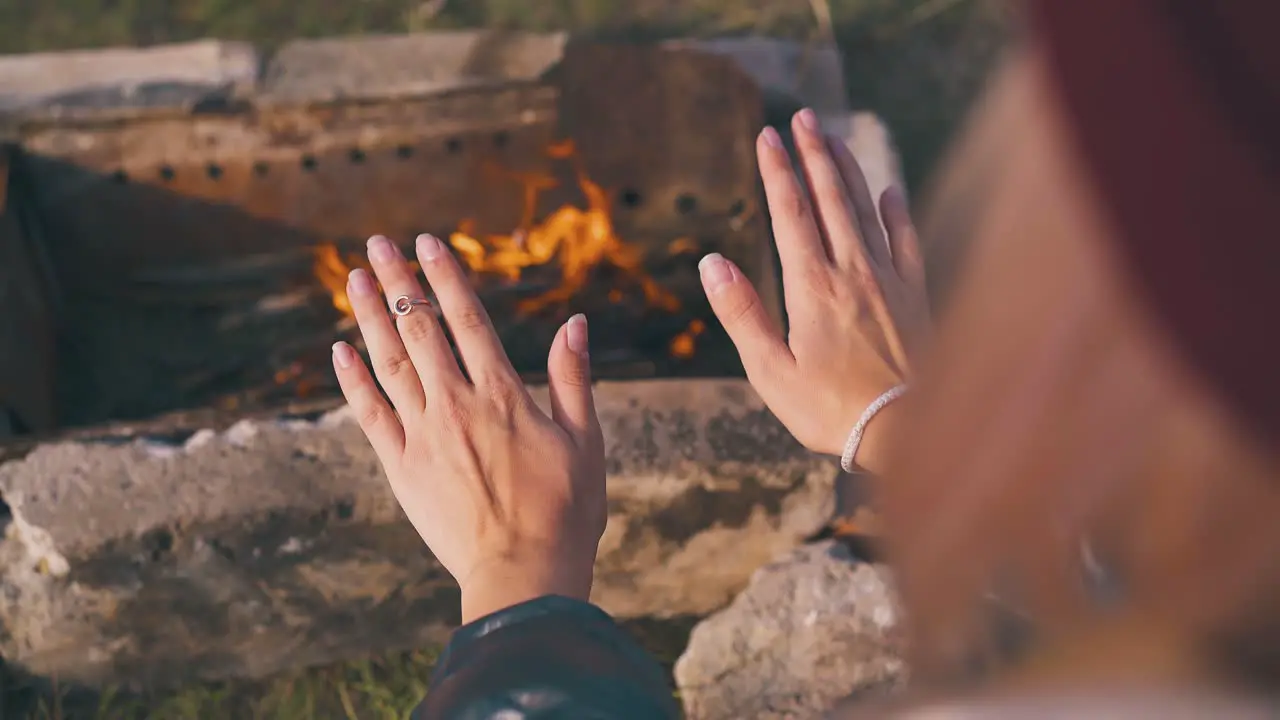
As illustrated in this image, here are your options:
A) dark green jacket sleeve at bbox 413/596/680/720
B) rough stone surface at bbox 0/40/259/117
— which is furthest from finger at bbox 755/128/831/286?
rough stone surface at bbox 0/40/259/117

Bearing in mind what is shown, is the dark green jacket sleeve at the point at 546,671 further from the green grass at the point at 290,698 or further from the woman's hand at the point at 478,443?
the green grass at the point at 290,698

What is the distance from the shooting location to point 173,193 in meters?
2.60

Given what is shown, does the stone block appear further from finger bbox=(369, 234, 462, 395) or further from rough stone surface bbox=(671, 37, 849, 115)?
finger bbox=(369, 234, 462, 395)

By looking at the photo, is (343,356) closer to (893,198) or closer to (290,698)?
(893,198)

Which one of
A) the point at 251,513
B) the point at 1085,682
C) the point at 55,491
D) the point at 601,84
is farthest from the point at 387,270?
the point at 1085,682

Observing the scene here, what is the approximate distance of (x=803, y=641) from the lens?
2.18 metres

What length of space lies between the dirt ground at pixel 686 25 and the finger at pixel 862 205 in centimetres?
182

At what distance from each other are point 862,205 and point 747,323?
0.35 metres

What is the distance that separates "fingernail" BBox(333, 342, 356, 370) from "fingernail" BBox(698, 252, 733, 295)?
60 centimetres

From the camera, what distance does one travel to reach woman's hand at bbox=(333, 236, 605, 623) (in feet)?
4.40

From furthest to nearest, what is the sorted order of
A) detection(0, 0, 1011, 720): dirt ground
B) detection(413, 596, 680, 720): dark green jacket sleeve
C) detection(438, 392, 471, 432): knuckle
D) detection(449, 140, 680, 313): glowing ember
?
1. detection(0, 0, 1011, 720): dirt ground
2. detection(449, 140, 680, 313): glowing ember
3. detection(438, 392, 471, 432): knuckle
4. detection(413, 596, 680, 720): dark green jacket sleeve

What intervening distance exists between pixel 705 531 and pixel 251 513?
94cm

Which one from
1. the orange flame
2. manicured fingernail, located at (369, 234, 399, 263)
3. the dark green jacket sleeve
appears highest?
manicured fingernail, located at (369, 234, 399, 263)

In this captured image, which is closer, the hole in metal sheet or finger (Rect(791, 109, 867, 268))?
finger (Rect(791, 109, 867, 268))
